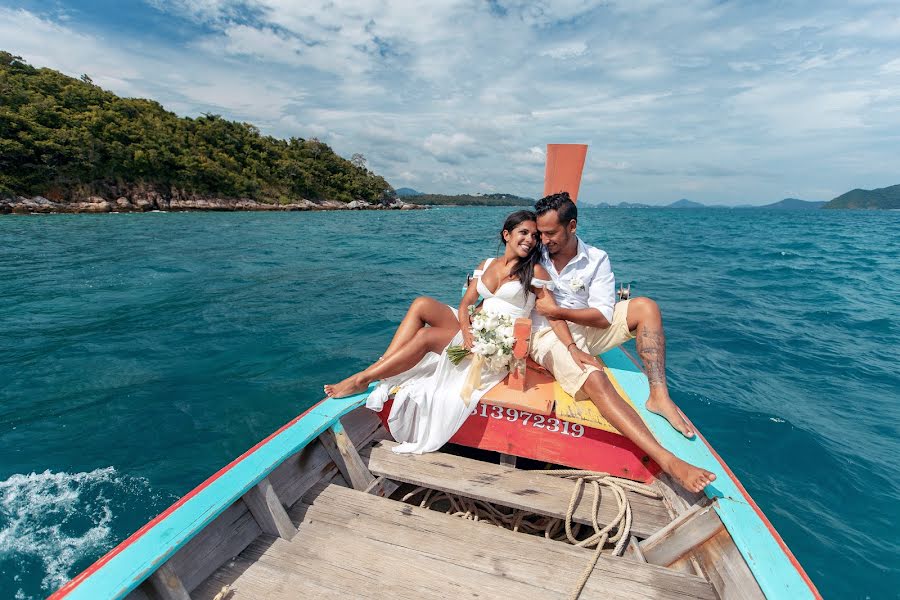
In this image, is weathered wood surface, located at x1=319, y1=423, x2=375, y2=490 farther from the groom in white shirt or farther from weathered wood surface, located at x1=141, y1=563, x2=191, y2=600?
the groom in white shirt

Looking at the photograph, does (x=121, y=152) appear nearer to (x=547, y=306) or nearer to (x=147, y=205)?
(x=147, y=205)

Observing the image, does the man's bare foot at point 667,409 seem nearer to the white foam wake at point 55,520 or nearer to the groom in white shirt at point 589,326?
the groom in white shirt at point 589,326

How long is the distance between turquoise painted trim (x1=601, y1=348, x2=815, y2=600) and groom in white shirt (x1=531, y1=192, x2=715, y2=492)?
0.12 m

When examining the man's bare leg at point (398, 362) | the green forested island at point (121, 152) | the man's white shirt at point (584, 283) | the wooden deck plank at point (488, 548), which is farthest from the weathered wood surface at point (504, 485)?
the green forested island at point (121, 152)

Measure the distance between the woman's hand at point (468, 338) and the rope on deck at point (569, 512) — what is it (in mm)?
1104

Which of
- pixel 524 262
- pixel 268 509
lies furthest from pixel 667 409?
pixel 268 509

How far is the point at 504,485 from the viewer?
2764mm

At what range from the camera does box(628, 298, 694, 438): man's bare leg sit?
10.1 ft


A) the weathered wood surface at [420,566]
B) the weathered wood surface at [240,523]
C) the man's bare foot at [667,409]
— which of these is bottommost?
the weathered wood surface at [420,566]

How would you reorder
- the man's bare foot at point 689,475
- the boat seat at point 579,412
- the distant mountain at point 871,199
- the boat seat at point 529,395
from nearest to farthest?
the man's bare foot at point 689,475 → the boat seat at point 579,412 → the boat seat at point 529,395 → the distant mountain at point 871,199

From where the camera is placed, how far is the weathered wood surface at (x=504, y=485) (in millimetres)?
2588

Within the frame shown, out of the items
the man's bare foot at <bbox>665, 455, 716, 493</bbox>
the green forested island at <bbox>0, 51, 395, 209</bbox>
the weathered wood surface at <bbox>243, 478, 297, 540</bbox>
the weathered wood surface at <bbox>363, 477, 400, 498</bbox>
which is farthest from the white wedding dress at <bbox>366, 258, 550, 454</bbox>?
the green forested island at <bbox>0, 51, 395, 209</bbox>

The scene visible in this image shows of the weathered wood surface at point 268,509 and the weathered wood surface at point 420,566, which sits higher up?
the weathered wood surface at point 268,509

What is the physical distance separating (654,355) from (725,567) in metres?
1.62
